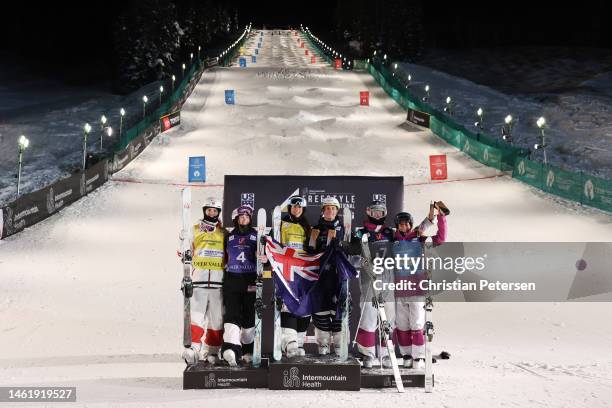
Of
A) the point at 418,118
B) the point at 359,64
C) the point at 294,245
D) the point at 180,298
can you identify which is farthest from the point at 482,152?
the point at 359,64

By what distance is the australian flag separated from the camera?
835cm

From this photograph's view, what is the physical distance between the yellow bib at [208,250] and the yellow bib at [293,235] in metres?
0.66

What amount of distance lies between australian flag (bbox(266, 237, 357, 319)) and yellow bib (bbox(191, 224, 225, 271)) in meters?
0.59

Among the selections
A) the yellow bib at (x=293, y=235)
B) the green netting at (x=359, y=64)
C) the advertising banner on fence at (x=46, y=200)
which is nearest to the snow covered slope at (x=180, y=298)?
the advertising banner on fence at (x=46, y=200)

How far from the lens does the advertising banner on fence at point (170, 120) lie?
39.1 meters

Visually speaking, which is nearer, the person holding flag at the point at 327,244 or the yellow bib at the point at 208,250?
the person holding flag at the point at 327,244

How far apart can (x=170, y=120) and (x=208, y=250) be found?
32204 mm

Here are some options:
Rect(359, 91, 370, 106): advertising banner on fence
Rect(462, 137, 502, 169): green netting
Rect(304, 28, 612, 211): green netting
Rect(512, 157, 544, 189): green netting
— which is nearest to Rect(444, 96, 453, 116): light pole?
Rect(304, 28, 612, 211): green netting

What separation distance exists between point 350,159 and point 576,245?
17.8 m

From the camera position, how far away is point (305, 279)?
841cm

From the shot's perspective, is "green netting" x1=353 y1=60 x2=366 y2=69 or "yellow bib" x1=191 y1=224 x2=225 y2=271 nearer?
"yellow bib" x1=191 y1=224 x2=225 y2=271

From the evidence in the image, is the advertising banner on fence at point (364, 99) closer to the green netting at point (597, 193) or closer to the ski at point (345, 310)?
the green netting at point (597, 193)

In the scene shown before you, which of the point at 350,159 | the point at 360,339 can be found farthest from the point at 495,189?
the point at 360,339

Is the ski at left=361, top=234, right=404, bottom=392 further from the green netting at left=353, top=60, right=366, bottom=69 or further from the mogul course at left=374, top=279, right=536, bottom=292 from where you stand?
the green netting at left=353, top=60, right=366, bottom=69
